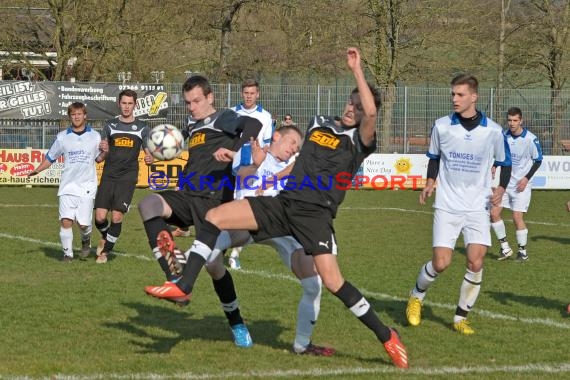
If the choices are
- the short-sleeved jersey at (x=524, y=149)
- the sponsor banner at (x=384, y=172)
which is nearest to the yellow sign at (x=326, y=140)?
the short-sleeved jersey at (x=524, y=149)

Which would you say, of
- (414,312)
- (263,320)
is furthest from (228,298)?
(414,312)

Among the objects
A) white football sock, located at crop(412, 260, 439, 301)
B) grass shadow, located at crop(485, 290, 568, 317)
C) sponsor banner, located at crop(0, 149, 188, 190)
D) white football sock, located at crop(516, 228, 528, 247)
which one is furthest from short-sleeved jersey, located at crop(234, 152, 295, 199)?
sponsor banner, located at crop(0, 149, 188, 190)

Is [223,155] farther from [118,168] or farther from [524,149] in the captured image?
[524,149]

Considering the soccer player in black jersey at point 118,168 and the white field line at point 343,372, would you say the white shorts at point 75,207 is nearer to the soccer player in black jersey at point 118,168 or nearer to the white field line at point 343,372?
the soccer player in black jersey at point 118,168

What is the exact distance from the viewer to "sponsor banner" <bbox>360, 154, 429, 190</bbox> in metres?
27.2

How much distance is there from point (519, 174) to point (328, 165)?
26.5ft

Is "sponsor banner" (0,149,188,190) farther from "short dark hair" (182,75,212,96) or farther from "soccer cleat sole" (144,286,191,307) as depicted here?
"soccer cleat sole" (144,286,191,307)

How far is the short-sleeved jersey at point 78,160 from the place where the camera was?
12461 mm

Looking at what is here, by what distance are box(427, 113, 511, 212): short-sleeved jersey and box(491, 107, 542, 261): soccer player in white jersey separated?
4814 mm

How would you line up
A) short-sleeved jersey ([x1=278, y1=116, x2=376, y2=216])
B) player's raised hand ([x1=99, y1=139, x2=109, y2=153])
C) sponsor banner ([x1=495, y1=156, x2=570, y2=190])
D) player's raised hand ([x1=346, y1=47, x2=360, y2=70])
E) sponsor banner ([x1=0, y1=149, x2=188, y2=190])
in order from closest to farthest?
player's raised hand ([x1=346, y1=47, x2=360, y2=70])
short-sleeved jersey ([x1=278, y1=116, x2=376, y2=216])
player's raised hand ([x1=99, y1=139, x2=109, y2=153])
sponsor banner ([x1=0, y1=149, x2=188, y2=190])
sponsor banner ([x1=495, y1=156, x2=570, y2=190])

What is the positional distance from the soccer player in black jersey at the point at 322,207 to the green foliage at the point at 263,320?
50 cm

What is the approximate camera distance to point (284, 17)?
36875 millimetres

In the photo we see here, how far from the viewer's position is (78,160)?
12.5 metres

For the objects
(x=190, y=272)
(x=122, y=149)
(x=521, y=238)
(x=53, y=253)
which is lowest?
(x=53, y=253)
